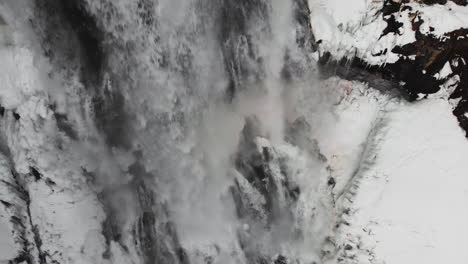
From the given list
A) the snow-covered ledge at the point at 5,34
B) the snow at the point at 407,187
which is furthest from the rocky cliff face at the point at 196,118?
the snow at the point at 407,187

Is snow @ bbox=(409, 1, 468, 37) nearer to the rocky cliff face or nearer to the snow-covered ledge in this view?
the rocky cliff face

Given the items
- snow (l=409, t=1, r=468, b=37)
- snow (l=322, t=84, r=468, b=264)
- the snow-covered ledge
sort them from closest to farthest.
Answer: the snow-covered ledge
snow (l=322, t=84, r=468, b=264)
snow (l=409, t=1, r=468, b=37)

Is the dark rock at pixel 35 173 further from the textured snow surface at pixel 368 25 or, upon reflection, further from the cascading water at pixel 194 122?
the textured snow surface at pixel 368 25

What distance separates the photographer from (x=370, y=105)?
969cm

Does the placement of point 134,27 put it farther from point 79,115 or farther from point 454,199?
point 454,199

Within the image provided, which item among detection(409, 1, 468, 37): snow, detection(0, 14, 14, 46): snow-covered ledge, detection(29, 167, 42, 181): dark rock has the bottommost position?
detection(29, 167, 42, 181): dark rock

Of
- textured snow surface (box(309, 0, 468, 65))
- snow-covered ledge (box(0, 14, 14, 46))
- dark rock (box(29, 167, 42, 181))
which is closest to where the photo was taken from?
snow-covered ledge (box(0, 14, 14, 46))

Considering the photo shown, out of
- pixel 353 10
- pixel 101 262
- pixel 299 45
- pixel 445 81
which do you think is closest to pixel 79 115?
pixel 101 262

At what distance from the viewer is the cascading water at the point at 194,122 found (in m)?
6.85

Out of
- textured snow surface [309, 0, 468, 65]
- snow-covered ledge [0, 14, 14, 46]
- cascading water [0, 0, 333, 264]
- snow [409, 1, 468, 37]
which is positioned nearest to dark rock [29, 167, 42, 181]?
cascading water [0, 0, 333, 264]

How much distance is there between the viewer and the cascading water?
6852 millimetres

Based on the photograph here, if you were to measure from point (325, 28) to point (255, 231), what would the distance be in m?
5.09

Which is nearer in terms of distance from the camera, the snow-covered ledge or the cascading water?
the snow-covered ledge

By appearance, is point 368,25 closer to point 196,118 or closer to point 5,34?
point 196,118
